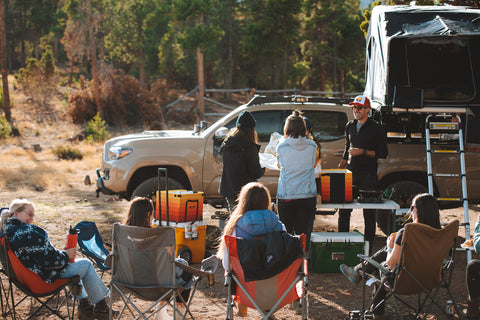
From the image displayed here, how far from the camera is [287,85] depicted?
34219 millimetres

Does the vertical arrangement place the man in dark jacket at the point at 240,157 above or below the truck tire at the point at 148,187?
above

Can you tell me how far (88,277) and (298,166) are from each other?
2313 millimetres

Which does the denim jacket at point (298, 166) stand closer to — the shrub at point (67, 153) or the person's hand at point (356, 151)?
the person's hand at point (356, 151)

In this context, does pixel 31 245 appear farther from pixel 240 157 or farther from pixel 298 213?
pixel 298 213

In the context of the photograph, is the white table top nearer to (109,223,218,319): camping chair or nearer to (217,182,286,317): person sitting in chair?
(217,182,286,317): person sitting in chair

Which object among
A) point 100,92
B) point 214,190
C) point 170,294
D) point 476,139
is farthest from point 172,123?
point 170,294

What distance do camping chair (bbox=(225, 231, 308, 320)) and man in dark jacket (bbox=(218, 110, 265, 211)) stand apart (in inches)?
86.5

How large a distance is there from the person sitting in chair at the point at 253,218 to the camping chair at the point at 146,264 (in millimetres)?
405

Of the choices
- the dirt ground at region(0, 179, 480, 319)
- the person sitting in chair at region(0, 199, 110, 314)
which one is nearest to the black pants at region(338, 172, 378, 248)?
the dirt ground at region(0, 179, 480, 319)

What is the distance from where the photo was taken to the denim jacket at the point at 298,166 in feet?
18.5

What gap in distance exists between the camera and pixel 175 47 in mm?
34562

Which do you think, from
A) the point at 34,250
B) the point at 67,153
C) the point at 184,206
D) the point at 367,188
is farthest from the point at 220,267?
the point at 67,153

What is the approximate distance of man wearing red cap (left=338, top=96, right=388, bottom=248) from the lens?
21.4ft

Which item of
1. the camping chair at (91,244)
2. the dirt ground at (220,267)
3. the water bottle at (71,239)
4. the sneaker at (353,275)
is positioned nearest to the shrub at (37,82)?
the dirt ground at (220,267)
